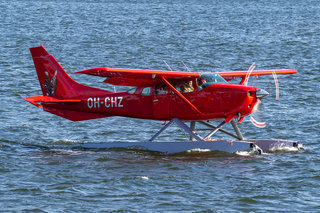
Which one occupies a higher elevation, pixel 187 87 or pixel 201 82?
pixel 201 82

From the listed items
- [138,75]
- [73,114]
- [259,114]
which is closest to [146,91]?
[138,75]

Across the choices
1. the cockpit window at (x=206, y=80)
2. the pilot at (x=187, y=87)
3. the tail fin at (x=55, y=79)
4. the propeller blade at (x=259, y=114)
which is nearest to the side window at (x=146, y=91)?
the pilot at (x=187, y=87)

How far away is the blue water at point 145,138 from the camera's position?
49.5ft

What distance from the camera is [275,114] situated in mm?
25750

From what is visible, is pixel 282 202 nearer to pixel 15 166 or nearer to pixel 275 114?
pixel 15 166

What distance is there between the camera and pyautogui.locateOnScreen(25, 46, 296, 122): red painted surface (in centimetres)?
1864

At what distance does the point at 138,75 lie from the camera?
18703 millimetres

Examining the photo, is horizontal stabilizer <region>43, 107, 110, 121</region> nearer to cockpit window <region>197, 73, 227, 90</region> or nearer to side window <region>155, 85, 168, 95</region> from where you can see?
side window <region>155, 85, 168, 95</region>

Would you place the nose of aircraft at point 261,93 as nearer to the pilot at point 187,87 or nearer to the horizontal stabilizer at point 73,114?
the pilot at point 187,87

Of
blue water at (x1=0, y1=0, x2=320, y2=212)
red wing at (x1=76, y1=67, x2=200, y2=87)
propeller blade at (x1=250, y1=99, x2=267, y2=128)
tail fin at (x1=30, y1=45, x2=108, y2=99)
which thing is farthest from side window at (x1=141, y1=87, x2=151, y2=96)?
propeller blade at (x1=250, y1=99, x2=267, y2=128)

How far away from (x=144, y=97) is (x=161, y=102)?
62 centimetres

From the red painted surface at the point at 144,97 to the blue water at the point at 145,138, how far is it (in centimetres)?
129

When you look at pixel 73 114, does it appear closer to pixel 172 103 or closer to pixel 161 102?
pixel 161 102

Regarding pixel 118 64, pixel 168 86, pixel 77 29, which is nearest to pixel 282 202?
pixel 168 86
